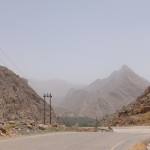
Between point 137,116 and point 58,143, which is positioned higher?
point 137,116

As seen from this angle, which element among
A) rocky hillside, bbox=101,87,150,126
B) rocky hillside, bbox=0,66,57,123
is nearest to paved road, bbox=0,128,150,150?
rocky hillside, bbox=101,87,150,126

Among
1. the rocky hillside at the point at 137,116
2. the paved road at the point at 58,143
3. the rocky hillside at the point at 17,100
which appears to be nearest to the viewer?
the paved road at the point at 58,143

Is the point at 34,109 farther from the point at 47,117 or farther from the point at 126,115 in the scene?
the point at 126,115

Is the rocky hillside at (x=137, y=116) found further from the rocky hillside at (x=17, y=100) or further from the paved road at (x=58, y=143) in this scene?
the paved road at (x=58, y=143)

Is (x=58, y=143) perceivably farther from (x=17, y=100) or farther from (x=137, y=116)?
(x=17, y=100)

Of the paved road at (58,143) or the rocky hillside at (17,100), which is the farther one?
the rocky hillside at (17,100)

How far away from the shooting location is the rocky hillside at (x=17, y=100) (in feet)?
401

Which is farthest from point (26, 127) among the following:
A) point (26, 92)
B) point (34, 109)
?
point (26, 92)

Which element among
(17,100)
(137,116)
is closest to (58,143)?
(137,116)

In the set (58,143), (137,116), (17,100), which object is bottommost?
(58,143)

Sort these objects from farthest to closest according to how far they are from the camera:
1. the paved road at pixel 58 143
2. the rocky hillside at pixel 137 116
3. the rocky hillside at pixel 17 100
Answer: the rocky hillside at pixel 17 100 → the rocky hillside at pixel 137 116 → the paved road at pixel 58 143

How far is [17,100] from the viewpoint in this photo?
134125 millimetres

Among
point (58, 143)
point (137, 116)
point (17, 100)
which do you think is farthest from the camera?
point (17, 100)

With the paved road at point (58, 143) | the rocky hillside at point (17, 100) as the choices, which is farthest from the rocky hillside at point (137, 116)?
the paved road at point (58, 143)
